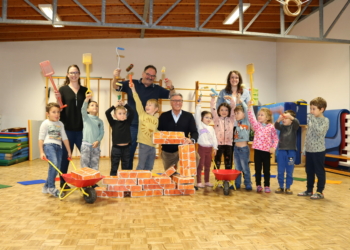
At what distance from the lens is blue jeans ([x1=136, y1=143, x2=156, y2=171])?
161 inches

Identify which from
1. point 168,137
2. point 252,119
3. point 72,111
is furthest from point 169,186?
point 72,111

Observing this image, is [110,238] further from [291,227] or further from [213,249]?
[291,227]

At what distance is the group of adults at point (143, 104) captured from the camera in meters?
3.98

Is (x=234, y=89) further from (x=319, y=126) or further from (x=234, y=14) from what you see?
(x=234, y=14)

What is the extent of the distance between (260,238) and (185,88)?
7.00 meters

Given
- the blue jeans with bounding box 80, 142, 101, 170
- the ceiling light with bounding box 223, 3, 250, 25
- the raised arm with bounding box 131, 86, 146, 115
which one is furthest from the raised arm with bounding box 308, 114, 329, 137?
the ceiling light with bounding box 223, 3, 250, 25

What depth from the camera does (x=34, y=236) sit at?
7.96 feet

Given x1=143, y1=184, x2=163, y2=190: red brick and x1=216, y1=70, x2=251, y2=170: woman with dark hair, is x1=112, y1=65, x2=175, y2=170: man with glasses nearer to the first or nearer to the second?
x1=143, y1=184, x2=163, y2=190: red brick

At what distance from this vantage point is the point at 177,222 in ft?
9.28

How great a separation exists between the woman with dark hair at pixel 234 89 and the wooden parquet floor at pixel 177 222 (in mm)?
1276

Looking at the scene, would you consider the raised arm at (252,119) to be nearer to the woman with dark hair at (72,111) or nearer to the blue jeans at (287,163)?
the blue jeans at (287,163)

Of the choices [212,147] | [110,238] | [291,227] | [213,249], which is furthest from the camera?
[212,147]

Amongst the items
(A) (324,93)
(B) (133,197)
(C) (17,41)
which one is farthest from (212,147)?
(C) (17,41)

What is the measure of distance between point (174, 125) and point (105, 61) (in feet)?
17.8
